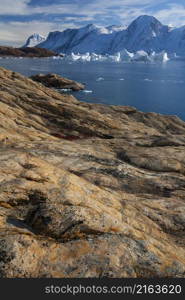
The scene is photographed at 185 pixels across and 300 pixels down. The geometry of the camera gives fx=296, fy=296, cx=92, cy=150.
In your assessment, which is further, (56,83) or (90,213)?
(56,83)

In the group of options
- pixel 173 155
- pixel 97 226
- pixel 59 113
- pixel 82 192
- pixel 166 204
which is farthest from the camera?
pixel 59 113

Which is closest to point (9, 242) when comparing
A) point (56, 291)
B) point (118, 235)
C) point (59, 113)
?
point (56, 291)

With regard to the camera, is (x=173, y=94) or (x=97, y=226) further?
(x=173, y=94)

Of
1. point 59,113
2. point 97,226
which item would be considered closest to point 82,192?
point 97,226

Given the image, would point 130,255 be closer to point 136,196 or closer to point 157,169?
point 136,196

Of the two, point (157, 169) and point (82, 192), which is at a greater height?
point (82, 192)

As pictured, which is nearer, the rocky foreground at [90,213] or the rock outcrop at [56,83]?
the rocky foreground at [90,213]

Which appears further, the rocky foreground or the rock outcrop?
the rock outcrop

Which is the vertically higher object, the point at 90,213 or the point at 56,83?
the point at 56,83

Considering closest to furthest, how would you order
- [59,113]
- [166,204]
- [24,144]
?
[166,204] → [24,144] → [59,113]

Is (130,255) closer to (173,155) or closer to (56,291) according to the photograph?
(56,291)
